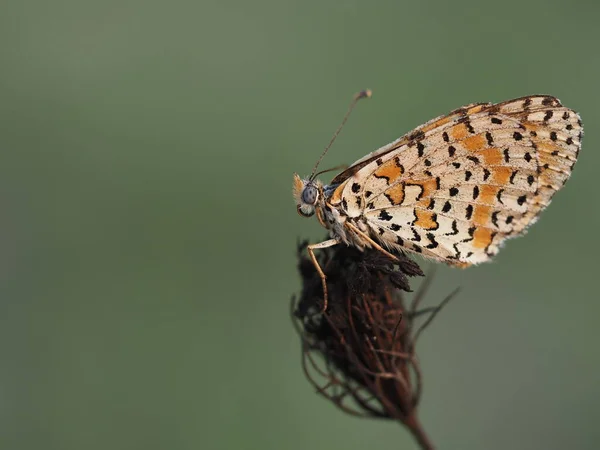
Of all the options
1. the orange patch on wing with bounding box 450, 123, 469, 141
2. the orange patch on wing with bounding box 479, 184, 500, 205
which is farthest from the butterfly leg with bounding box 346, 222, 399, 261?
the orange patch on wing with bounding box 450, 123, 469, 141

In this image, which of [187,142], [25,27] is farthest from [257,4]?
[25,27]

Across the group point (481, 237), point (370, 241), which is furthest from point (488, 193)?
point (370, 241)

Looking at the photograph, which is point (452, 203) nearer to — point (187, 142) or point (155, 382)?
point (155, 382)

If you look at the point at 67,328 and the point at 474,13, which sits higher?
the point at 474,13

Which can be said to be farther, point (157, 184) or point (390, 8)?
point (390, 8)

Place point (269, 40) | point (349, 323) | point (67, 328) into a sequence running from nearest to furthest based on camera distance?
point (349, 323) → point (67, 328) → point (269, 40)

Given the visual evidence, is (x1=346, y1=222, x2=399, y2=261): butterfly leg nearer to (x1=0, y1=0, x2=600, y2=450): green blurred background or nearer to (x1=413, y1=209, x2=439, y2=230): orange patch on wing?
(x1=413, y1=209, x2=439, y2=230): orange patch on wing
